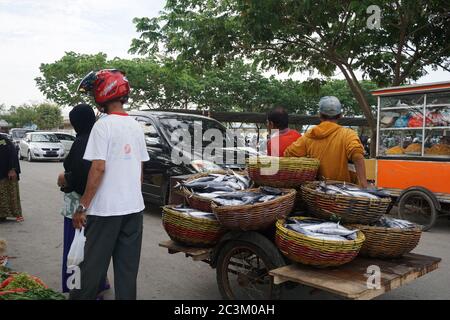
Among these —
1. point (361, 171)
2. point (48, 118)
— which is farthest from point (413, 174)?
point (48, 118)

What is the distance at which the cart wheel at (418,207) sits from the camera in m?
6.95

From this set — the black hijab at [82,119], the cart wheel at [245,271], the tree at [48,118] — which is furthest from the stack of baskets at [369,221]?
the tree at [48,118]

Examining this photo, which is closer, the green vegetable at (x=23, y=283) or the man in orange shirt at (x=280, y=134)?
the green vegetable at (x=23, y=283)

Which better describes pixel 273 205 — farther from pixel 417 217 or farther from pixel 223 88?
pixel 223 88

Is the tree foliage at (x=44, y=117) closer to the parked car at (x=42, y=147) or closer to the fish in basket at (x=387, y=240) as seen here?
the parked car at (x=42, y=147)

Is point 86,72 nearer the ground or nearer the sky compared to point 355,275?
nearer the sky

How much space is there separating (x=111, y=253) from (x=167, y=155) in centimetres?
444

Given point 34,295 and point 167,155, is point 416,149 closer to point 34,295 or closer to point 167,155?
point 167,155

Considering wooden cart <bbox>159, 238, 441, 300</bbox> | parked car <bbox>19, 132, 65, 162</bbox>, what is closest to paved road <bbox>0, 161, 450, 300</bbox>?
wooden cart <bbox>159, 238, 441, 300</bbox>

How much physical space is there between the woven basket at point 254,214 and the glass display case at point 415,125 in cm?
471

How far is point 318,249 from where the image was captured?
2850mm

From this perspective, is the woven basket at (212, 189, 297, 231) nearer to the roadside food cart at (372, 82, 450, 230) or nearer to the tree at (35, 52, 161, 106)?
the roadside food cart at (372, 82, 450, 230)

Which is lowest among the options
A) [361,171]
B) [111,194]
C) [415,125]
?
[111,194]

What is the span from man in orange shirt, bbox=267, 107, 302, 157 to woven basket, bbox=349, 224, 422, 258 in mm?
1368
